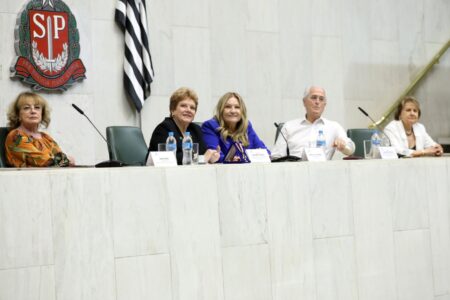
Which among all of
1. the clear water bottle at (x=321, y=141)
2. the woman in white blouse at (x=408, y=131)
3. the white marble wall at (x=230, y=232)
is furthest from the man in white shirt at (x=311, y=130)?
the white marble wall at (x=230, y=232)

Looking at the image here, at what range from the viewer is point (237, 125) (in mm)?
4258

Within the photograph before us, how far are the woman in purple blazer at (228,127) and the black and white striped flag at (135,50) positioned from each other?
1.39 meters

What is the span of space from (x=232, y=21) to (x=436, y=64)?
7.92ft

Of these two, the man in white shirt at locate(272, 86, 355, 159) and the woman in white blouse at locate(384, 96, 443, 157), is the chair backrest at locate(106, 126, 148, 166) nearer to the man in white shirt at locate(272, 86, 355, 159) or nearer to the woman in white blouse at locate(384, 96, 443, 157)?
the man in white shirt at locate(272, 86, 355, 159)

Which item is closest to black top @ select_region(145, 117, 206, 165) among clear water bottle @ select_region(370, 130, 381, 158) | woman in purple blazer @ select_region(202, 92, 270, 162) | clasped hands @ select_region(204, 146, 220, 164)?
woman in purple blazer @ select_region(202, 92, 270, 162)

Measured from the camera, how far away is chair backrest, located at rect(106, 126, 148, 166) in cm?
447

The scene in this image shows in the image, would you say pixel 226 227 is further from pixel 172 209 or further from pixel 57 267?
pixel 57 267

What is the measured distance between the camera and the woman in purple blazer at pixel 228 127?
4.16 metres

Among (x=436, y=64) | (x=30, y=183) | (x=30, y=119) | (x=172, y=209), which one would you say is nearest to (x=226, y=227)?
(x=172, y=209)

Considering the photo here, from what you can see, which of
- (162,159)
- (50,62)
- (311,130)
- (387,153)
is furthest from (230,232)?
(50,62)

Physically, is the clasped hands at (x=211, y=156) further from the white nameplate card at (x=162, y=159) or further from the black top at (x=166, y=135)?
the white nameplate card at (x=162, y=159)

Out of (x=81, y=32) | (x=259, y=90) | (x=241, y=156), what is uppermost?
(x=81, y=32)

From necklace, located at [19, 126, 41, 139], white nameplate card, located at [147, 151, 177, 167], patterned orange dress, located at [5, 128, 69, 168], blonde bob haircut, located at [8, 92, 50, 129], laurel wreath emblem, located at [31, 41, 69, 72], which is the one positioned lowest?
white nameplate card, located at [147, 151, 177, 167]

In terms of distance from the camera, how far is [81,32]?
17.5 feet
